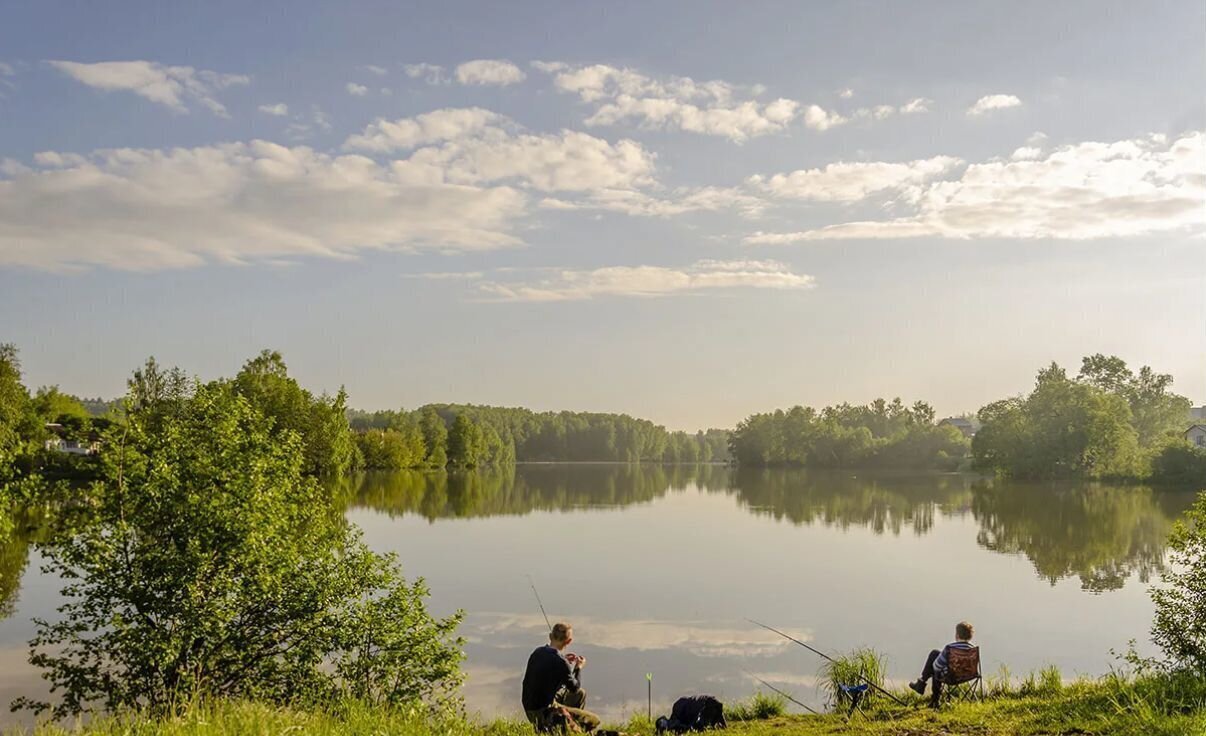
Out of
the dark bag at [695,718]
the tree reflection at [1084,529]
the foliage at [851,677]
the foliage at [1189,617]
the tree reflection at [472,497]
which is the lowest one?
the tree reflection at [472,497]

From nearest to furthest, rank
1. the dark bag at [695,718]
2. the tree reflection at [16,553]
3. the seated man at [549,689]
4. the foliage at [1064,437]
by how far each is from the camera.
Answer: the seated man at [549,689], the dark bag at [695,718], the tree reflection at [16,553], the foliage at [1064,437]

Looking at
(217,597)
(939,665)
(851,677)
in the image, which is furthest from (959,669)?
(217,597)

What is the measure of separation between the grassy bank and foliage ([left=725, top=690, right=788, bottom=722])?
1cm

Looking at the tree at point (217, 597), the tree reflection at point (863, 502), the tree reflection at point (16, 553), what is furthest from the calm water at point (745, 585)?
the tree at point (217, 597)

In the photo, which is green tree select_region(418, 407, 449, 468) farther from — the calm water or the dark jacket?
the dark jacket

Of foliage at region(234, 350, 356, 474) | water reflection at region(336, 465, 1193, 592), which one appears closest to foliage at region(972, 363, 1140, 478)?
water reflection at region(336, 465, 1193, 592)

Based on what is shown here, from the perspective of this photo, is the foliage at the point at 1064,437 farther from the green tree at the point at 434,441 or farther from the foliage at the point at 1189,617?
the foliage at the point at 1189,617

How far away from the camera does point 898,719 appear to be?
10.2m

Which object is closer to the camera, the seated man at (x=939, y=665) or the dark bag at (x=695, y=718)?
the dark bag at (x=695, y=718)

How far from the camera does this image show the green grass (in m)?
7.33

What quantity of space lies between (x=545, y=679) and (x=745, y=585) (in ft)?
48.1

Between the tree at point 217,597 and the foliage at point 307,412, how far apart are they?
55480 mm

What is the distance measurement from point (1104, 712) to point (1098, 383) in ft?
385

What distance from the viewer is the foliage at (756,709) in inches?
447
